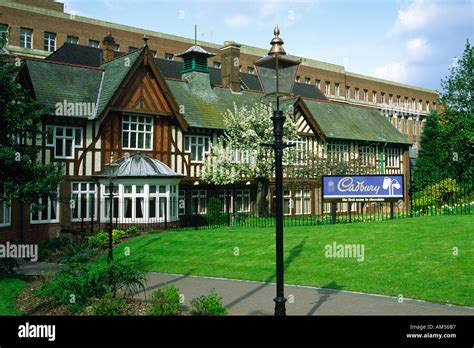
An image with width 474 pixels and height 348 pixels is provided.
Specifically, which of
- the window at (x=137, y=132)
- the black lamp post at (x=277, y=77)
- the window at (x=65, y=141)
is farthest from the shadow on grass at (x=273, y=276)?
the window at (x=65, y=141)

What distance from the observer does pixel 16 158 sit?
16.2 m

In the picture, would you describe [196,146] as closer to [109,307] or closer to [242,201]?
[242,201]

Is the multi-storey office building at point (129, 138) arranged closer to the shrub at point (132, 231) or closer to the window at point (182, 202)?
the window at point (182, 202)

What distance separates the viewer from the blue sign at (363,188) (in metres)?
21.8

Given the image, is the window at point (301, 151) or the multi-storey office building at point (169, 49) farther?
the multi-storey office building at point (169, 49)

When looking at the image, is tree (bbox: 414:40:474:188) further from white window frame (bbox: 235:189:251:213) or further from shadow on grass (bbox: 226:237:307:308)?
shadow on grass (bbox: 226:237:307:308)

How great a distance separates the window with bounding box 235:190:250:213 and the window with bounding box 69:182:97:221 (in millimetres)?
10547

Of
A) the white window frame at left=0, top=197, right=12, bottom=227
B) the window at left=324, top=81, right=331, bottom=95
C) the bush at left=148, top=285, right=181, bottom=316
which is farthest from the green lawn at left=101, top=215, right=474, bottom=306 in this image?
the window at left=324, top=81, right=331, bottom=95

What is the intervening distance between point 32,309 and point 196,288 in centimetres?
414

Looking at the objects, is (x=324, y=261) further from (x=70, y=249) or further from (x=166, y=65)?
(x=166, y=65)

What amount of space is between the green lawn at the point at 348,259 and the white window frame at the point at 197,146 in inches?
432

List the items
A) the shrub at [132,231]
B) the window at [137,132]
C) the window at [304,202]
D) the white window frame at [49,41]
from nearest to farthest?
1. the shrub at [132,231]
2. the window at [137,132]
3. the window at [304,202]
4. the white window frame at [49,41]
